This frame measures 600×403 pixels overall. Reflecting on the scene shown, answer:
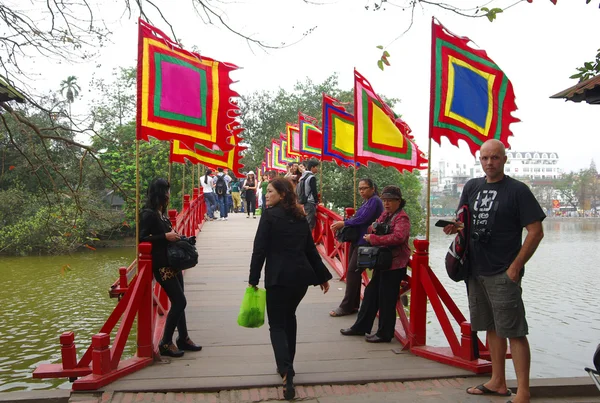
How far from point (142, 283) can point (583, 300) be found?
831 inches

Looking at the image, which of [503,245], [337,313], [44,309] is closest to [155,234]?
[337,313]

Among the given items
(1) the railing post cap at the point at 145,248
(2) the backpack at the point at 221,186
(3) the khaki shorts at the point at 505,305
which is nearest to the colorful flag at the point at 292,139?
(2) the backpack at the point at 221,186

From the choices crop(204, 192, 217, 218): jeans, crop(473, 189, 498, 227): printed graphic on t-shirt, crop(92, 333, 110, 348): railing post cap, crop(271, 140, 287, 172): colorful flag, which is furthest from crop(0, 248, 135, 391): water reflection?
crop(271, 140, 287, 172): colorful flag

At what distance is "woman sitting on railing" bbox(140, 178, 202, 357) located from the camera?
5.35 m

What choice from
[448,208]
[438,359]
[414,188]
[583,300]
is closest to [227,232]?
[438,359]

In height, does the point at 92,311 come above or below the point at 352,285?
below

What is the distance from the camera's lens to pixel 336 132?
11422 millimetres

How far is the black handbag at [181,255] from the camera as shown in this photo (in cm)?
535

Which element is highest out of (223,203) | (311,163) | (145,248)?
(311,163)

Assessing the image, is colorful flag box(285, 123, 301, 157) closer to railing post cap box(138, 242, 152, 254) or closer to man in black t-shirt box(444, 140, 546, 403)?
railing post cap box(138, 242, 152, 254)

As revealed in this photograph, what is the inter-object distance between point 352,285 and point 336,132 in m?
4.91

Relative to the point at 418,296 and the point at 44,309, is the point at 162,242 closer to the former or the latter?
the point at 418,296

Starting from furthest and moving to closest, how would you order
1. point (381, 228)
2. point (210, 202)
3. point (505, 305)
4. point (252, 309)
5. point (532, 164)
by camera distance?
point (532, 164) < point (210, 202) < point (381, 228) < point (252, 309) < point (505, 305)

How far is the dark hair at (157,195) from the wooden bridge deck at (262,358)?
1406 mm
